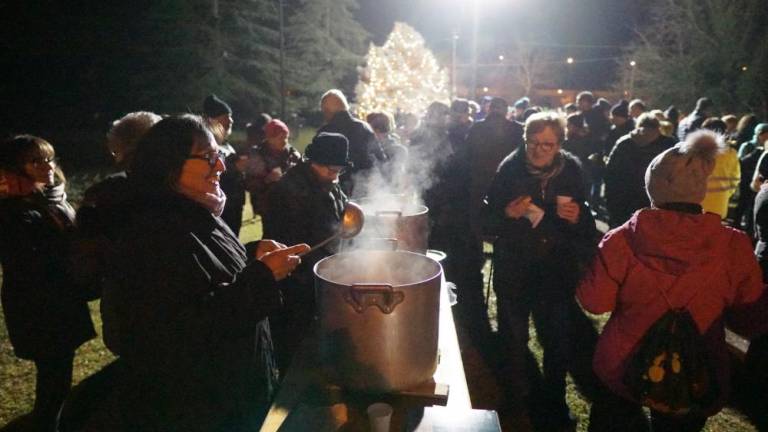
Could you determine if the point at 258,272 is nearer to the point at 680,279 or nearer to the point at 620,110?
the point at 680,279

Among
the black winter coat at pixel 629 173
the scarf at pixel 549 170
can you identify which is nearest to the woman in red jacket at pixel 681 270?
the scarf at pixel 549 170

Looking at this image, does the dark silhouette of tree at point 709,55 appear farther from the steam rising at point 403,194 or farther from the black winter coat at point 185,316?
the black winter coat at point 185,316

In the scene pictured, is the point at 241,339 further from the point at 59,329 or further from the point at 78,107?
the point at 78,107

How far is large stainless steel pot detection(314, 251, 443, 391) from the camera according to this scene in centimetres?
159

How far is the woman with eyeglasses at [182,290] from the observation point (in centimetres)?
168

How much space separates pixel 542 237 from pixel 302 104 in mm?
23411

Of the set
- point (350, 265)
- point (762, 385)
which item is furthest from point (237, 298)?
point (762, 385)

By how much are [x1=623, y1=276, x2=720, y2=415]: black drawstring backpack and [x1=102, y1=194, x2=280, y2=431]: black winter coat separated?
1697mm

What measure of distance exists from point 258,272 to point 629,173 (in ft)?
16.2

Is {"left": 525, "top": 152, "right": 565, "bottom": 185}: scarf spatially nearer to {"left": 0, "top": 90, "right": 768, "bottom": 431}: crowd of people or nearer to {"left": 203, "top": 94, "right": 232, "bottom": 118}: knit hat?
{"left": 0, "top": 90, "right": 768, "bottom": 431}: crowd of people

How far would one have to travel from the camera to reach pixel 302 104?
2542 centimetres

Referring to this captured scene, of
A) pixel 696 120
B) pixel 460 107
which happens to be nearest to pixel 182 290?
pixel 460 107

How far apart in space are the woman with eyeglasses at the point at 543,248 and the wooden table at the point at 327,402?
147cm

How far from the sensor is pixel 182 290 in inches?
66.3
